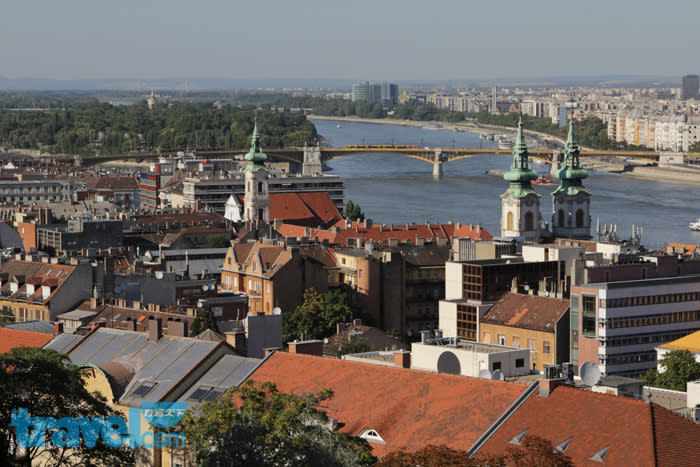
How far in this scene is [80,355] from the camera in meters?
13.8

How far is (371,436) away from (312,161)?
194 feet

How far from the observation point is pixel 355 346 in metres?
19.0

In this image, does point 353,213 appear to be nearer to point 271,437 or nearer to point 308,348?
point 308,348

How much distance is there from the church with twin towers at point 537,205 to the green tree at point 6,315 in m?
11.8

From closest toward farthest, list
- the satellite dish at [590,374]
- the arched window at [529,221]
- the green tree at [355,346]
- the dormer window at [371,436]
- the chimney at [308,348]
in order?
the dormer window at [371,436], the satellite dish at [590,374], the chimney at [308,348], the green tree at [355,346], the arched window at [529,221]

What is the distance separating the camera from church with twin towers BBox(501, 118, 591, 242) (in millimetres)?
30281

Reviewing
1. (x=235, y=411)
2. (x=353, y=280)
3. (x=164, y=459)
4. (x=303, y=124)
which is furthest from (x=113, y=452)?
(x=303, y=124)

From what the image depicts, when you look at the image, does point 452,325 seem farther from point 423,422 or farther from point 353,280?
point 423,422

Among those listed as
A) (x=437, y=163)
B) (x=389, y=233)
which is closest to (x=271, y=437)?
(x=389, y=233)

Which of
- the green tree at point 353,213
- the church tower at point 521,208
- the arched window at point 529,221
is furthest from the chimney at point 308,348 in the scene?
the green tree at point 353,213

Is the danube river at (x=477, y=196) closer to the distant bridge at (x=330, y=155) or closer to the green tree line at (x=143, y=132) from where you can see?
the distant bridge at (x=330, y=155)

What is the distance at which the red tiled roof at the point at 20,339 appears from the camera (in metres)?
14.4

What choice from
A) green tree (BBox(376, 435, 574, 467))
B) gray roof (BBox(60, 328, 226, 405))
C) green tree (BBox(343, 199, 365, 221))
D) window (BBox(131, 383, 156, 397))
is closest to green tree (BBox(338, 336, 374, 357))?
gray roof (BBox(60, 328, 226, 405))

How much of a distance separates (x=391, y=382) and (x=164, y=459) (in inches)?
65.7
